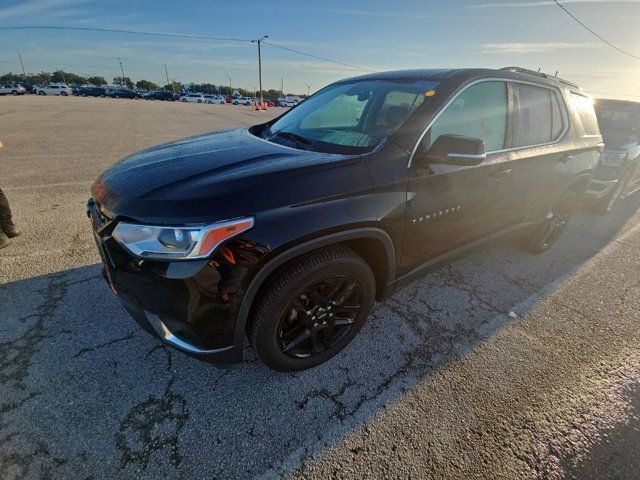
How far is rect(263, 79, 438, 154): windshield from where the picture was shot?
7.27ft

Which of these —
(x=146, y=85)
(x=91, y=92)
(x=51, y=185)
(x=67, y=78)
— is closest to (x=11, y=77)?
(x=67, y=78)

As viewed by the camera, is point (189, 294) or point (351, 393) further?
point (351, 393)

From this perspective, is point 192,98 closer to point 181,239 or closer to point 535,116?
point 535,116

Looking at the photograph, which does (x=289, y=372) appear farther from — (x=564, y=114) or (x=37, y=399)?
(x=564, y=114)

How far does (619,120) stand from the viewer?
20.8 ft

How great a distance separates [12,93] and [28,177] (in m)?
60.8

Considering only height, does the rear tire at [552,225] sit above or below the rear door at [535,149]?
below

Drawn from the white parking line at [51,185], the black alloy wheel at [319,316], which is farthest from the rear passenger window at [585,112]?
the white parking line at [51,185]

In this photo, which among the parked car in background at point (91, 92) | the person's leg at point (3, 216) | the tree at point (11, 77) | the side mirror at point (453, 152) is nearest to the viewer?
the side mirror at point (453, 152)

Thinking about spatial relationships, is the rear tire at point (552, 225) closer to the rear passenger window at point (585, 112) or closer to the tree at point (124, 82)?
the rear passenger window at point (585, 112)

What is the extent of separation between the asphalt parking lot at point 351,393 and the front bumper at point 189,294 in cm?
44

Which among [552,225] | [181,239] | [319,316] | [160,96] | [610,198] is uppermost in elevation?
[181,239]

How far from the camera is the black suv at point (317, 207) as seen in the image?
5.21ft

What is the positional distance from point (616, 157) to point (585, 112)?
2104 mm
